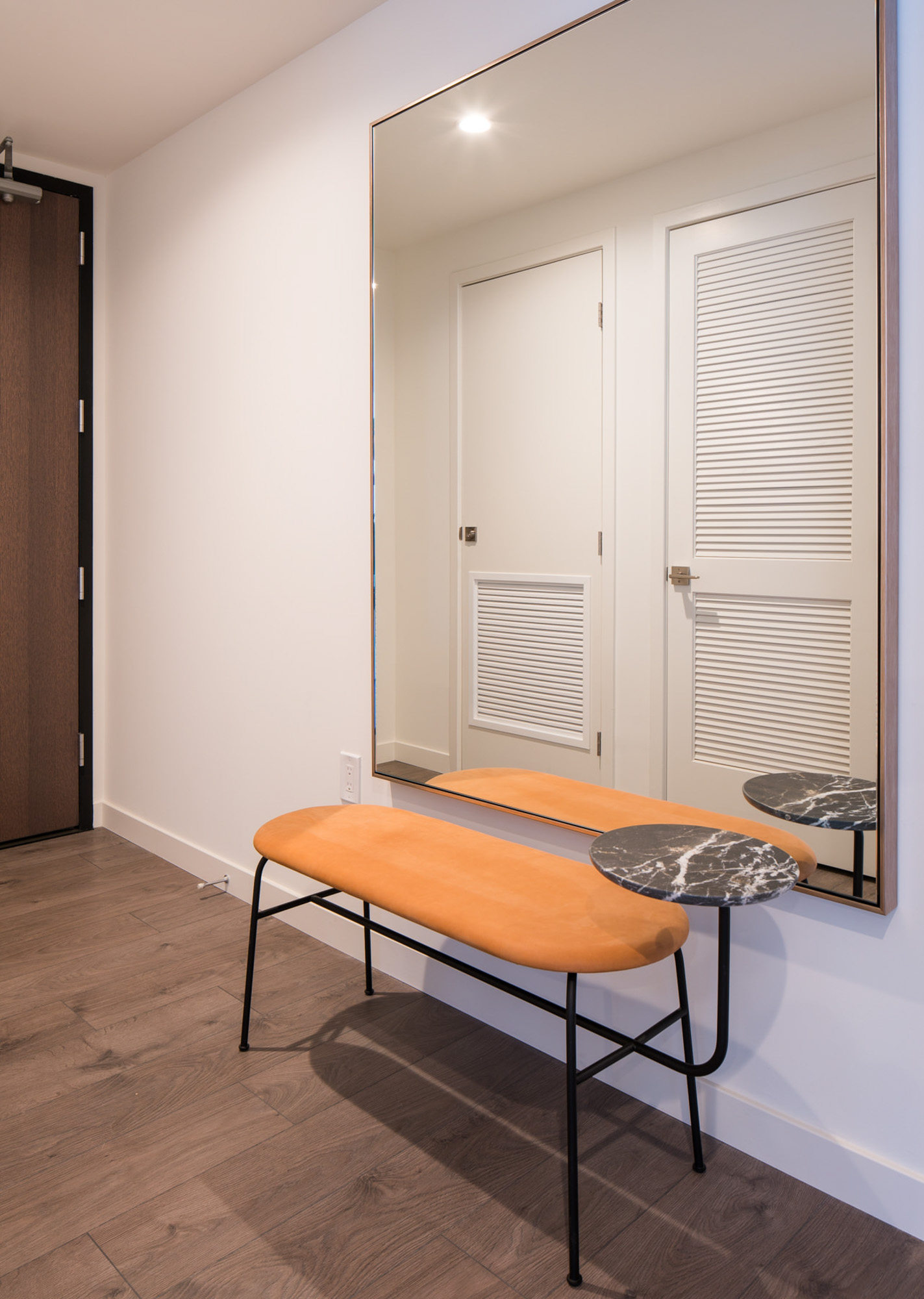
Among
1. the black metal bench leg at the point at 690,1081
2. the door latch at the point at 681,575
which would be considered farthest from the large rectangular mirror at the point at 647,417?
the black metal bench leg at the point at 690,1081

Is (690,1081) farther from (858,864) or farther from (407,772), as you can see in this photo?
(407,772)

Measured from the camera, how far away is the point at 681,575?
5.24ft

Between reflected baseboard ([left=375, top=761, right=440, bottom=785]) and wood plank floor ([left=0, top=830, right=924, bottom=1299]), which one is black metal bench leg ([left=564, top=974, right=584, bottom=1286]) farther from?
reflected baseboard ([left=375, top=761, right=440, bottom=785])

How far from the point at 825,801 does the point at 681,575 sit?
0.46 m

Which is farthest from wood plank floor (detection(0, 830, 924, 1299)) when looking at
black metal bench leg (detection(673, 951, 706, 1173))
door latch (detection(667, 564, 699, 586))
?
door latch (detection(667, 564, 699, 586))

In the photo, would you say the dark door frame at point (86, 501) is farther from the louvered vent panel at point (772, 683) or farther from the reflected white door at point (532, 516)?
the louvered vent panel at point (772, 683)

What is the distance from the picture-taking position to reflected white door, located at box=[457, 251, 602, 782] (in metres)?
1.75

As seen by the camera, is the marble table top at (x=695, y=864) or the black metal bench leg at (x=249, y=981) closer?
the marble table top at (x=695, y=864)

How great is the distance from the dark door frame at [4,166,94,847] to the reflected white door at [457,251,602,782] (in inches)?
81.4

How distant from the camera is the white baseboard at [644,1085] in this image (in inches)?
55.7

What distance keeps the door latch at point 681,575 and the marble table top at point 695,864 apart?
440mm

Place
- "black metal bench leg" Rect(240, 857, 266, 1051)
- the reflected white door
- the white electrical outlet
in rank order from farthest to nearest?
1. the white electrical outlet
2. "black metal bench leg" Rect(240, 857, 266, 1051)
3. the reflected white door

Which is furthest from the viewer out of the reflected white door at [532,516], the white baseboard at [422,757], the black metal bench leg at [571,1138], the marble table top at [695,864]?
the white baseboard at [422,757]

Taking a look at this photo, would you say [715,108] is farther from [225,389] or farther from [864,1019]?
[225,389]
